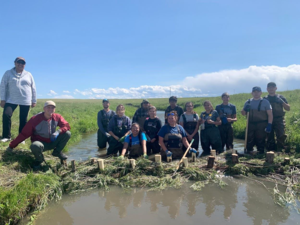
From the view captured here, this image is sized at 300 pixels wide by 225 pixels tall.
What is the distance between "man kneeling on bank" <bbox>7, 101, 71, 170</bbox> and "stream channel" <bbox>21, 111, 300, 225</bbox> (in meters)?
1.47

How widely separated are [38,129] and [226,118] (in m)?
6.11

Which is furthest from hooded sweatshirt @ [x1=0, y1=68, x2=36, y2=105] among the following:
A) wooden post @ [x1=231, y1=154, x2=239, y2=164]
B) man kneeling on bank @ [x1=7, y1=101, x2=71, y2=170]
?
wooden post @ [x1=231, y1=154, x2=239, y2=164]

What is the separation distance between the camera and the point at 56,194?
198 inches

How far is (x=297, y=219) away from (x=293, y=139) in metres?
5.11

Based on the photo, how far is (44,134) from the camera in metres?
6.02

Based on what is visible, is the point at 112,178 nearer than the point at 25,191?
No

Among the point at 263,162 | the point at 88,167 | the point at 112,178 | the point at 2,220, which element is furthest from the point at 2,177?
the point at 263,162

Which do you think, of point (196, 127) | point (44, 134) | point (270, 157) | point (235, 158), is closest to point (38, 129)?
point (44, 134)

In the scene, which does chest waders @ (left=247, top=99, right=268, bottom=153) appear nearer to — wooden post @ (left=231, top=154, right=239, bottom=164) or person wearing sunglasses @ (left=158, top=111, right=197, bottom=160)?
wooden post @ (left=231, top=154, right=239, bottom=164)

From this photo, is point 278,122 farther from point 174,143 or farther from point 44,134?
point 44,134

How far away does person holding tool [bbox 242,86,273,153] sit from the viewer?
24.1 ft

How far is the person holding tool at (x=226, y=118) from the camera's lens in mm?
8195

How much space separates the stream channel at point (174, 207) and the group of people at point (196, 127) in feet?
6.28

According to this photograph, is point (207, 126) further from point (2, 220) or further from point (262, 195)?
point (2, 220)
